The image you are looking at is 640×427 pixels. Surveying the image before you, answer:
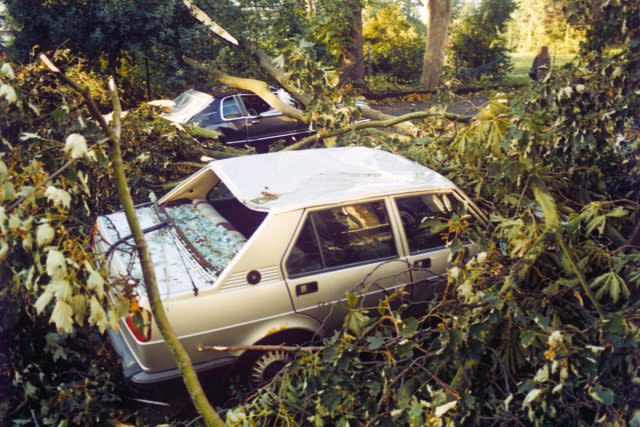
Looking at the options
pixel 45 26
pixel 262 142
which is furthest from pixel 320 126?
pixel 45 26

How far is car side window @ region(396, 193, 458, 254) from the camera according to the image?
4.13 meters

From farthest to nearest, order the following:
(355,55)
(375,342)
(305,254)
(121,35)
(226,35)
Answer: (355,55)
(121,35)
(226,35)
(305,254)
(375,342)

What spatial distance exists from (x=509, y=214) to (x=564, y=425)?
1983 mm

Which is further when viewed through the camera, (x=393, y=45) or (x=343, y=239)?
(x=393, y=45)

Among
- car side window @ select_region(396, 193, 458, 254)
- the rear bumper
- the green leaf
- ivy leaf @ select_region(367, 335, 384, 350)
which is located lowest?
the green leaf

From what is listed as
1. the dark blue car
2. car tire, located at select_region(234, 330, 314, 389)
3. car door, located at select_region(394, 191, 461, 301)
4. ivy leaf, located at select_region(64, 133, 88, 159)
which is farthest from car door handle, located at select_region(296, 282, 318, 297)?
the dark blue car

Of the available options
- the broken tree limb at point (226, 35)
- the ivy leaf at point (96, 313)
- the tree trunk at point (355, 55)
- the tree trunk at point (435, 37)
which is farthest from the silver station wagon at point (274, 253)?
the tree trunk at point (435, 37)

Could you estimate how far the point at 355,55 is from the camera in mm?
15477

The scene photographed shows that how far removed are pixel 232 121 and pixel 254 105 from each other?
0.59 meters

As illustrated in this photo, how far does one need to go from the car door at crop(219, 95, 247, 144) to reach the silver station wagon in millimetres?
5076

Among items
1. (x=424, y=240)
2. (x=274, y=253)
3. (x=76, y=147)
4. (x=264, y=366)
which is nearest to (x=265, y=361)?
(x=264, y=366)

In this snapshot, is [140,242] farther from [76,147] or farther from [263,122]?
[263,122]

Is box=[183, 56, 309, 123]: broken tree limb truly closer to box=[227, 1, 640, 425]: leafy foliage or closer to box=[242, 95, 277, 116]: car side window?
box=[242, 95, 277, 116]: car side window

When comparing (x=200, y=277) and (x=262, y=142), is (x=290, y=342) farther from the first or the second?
(x=262, y=142)
